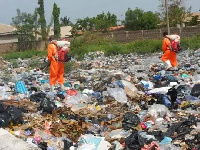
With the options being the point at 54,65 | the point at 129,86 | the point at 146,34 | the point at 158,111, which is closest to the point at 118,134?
the point at 158,111

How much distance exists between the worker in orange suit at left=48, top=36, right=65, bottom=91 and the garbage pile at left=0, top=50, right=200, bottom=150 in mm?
211

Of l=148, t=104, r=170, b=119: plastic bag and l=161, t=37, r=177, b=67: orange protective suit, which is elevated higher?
l=161, t=37, r=177, b=67: orange protective suit

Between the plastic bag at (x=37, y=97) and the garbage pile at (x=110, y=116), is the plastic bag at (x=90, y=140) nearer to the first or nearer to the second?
the garbage pile at (x=110, y=116)

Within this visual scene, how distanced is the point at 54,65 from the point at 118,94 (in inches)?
80.5

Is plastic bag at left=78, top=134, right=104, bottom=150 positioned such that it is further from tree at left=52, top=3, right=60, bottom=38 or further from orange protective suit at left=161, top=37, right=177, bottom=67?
tree at left=52, top=3, right=60, bottom=38

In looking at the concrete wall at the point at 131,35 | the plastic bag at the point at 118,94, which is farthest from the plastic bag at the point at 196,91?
the concrete wall at the point at 131,35

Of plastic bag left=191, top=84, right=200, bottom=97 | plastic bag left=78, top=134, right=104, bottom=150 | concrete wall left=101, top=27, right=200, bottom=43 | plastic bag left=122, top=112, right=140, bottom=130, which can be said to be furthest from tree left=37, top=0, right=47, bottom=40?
plastic bag left=78, top=134, right=104, bottom=150

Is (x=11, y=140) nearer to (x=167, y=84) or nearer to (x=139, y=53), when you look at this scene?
(x=167, y=84)

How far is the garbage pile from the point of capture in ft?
16.4

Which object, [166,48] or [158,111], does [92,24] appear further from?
[158,111]

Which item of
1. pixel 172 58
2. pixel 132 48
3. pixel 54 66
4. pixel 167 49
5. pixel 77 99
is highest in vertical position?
pixel 167 49

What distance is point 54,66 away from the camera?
29.7ft

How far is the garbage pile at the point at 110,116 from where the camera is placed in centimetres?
500

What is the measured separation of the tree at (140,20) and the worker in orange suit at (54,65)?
30.2 metres
